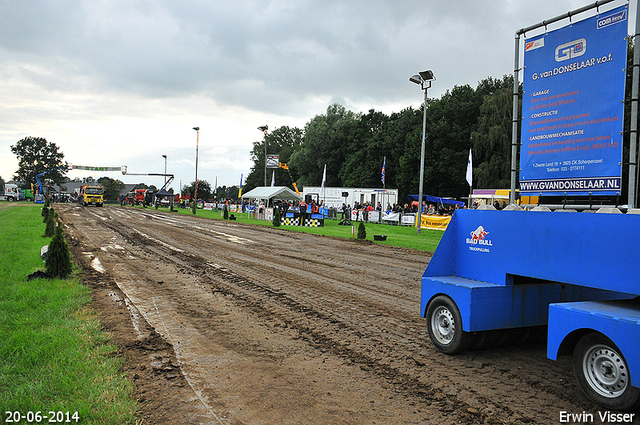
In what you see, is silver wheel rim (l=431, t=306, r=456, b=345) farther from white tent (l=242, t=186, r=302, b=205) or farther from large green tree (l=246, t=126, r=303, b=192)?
large green tree (l=246, t=126, r=303, b=192)

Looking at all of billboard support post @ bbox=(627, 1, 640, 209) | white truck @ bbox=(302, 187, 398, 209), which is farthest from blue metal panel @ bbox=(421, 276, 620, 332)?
white truck @ bbox=(302, 187, 398, 209)

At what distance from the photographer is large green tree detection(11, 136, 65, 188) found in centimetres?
12494

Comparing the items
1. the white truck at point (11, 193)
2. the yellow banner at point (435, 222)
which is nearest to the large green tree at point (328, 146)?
the yellow banner at point (435, 222)

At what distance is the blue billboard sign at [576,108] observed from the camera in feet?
18.0

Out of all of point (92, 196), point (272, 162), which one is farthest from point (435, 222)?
point (92, 196)

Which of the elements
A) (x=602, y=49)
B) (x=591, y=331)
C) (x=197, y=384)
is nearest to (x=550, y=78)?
(x=602, y=49)

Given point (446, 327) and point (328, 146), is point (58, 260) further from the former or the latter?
point (328, 146)

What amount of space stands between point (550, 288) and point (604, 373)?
1.54 m

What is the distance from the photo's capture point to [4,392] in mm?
4031

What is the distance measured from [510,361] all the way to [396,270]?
7317mm

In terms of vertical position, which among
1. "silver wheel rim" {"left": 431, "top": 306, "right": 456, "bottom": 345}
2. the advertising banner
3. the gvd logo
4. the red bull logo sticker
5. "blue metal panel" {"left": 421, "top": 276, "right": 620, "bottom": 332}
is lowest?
"silver wheel rim" {"left": 431, "top": 306, "right": 456, "bottom": 345}

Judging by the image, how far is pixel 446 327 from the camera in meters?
5.49

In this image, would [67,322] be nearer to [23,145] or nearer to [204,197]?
[204,197]

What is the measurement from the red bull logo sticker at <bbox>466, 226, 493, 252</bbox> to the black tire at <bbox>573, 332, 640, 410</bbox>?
158 cm
